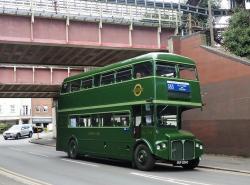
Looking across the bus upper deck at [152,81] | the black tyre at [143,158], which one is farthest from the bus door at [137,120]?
the black tyre at [143,158]

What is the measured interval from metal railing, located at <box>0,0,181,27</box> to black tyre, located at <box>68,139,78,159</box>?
789cm

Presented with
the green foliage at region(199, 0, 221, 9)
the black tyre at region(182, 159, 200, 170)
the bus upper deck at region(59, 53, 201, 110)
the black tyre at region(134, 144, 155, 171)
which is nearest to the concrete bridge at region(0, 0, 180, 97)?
the bus upper deck at region(59, 53, 201, 110)

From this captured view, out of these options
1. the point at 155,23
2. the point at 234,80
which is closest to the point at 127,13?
the point at 155,23

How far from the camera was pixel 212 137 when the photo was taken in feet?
81.7

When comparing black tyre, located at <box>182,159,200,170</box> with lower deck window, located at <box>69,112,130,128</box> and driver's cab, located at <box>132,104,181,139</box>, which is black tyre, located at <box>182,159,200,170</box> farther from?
lower deck window, located at <box>69,112,130,128</box>

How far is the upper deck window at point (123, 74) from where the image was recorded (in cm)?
1931

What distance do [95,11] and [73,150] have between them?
9616 millimetres

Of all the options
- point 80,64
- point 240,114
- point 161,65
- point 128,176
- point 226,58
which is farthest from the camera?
point 80,64

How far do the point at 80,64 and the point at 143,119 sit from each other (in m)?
18.6

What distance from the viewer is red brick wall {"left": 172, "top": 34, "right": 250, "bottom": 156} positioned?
895 inches

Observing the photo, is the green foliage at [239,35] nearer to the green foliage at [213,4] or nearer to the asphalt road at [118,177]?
the asphalt road at [118,177]

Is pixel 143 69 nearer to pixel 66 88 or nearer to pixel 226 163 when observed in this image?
pixel 226 163

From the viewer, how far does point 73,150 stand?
2417cm

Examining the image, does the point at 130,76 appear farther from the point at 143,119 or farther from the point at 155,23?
the point at 155,23
